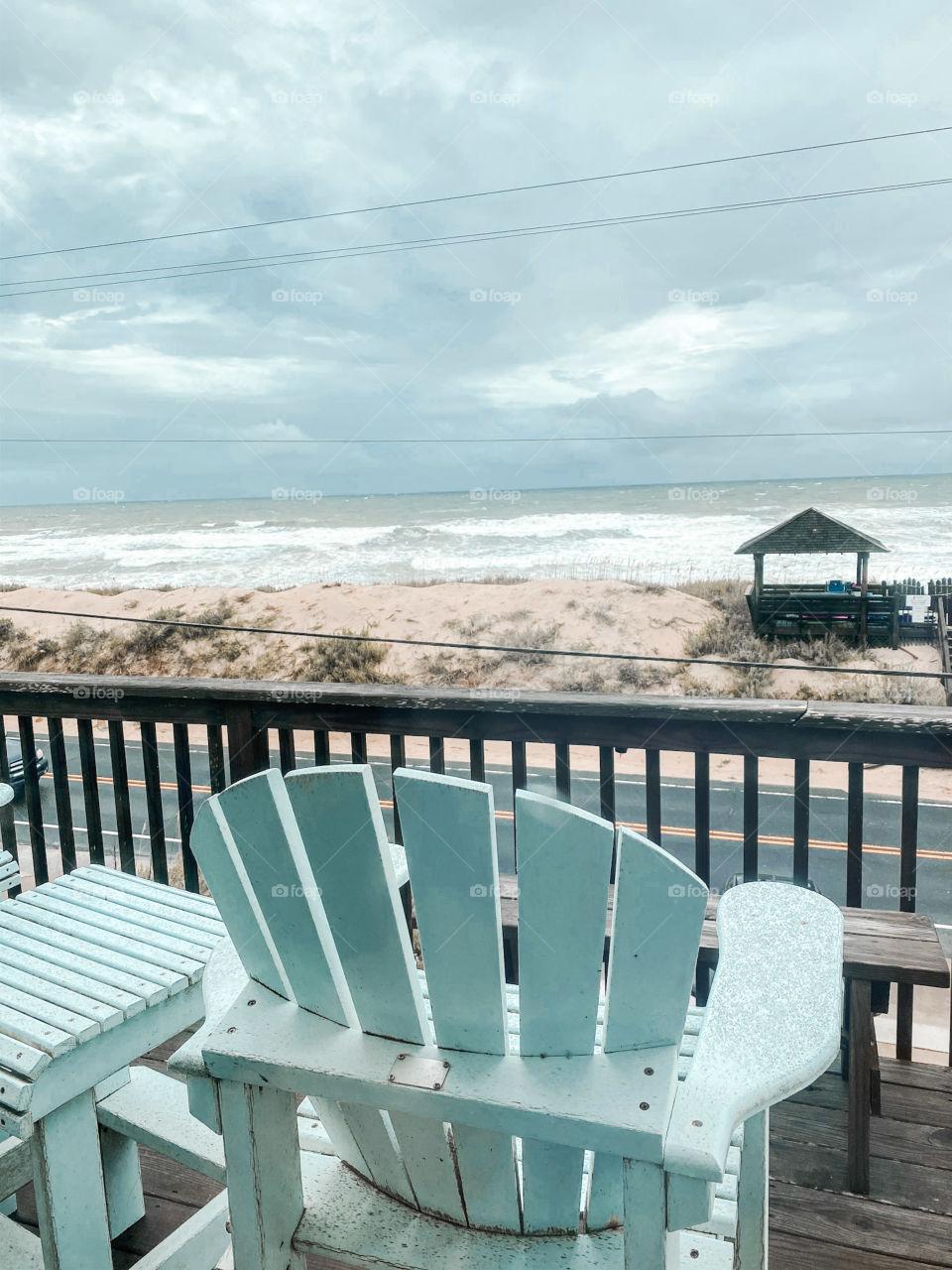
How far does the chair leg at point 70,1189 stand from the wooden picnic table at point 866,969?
70 centimetres

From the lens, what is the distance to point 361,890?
758 mm

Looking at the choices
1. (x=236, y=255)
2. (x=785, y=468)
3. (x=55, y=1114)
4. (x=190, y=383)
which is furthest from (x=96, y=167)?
(x=785, y=468)

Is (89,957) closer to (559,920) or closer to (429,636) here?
(559,920)

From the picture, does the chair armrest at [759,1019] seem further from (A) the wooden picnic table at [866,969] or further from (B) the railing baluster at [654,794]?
(B) the railing baluster at [654,794]

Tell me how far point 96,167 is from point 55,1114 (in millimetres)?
37824

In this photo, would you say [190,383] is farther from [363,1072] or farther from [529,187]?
[363,1072]

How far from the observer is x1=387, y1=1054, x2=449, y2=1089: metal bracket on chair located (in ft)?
2.34

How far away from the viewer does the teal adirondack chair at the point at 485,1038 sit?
2.17ft

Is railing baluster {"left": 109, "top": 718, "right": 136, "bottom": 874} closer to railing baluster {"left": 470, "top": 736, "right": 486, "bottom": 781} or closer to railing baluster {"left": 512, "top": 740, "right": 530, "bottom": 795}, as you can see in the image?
railing baluster {"left": 470, "top": 736, "right": 486, "bottom": 781}

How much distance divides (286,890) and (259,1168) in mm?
297

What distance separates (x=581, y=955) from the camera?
27.6 inches

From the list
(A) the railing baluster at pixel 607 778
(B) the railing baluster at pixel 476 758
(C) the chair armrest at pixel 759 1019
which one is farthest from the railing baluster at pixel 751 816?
(C) the chair armrest at pixel 759 1019

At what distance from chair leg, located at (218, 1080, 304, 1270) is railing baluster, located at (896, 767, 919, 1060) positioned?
4.72 ft

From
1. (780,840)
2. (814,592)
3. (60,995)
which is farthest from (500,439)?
(60,995)
